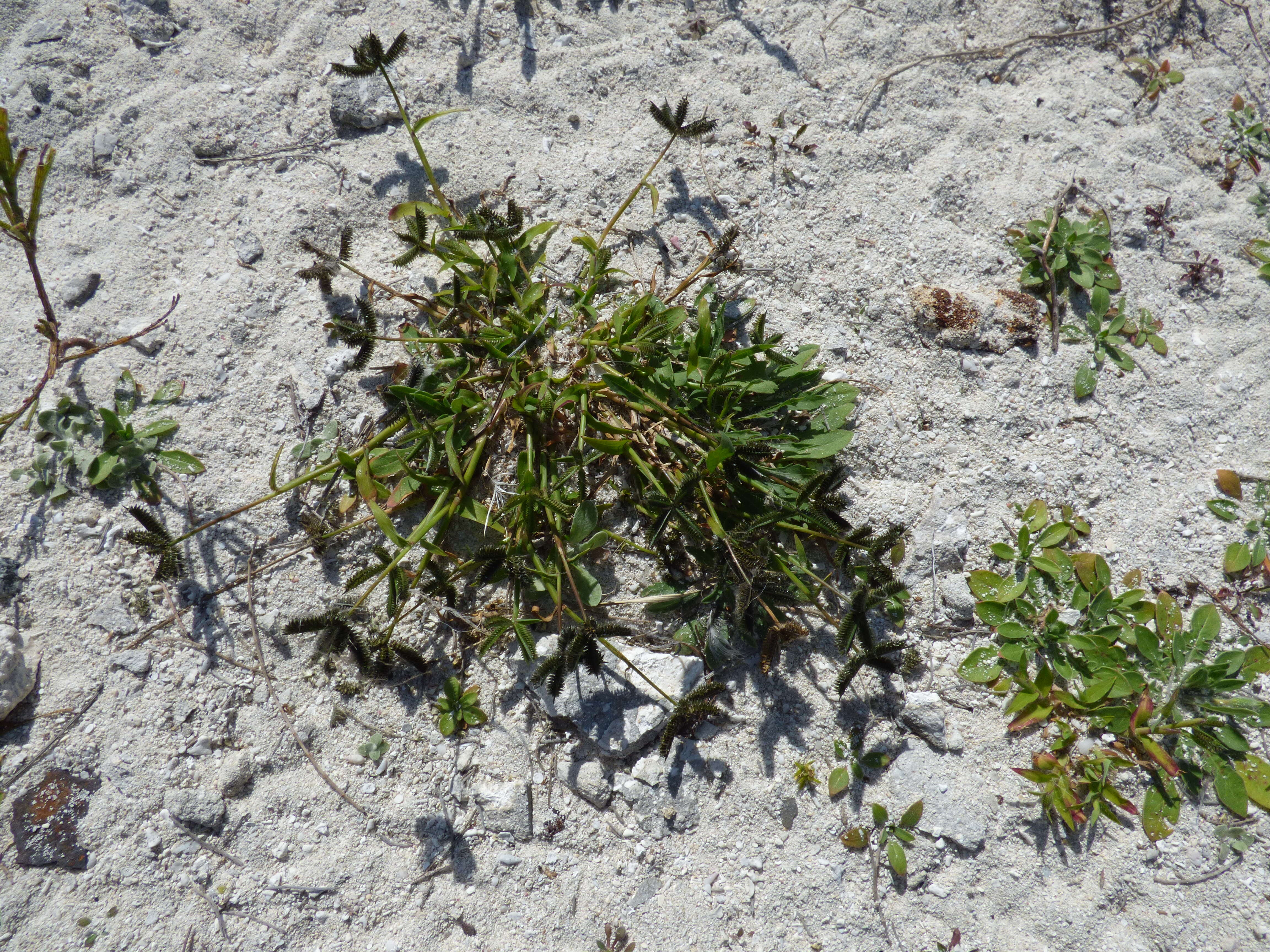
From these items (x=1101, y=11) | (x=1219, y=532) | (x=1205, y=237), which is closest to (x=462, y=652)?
(x=1219, y=532)

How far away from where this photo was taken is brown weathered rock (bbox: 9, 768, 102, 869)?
6.92 ft

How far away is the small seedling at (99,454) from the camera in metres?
2.40

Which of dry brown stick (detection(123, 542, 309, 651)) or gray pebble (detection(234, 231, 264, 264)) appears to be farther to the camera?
gray pebble (detection(234, 231, 264, 264))

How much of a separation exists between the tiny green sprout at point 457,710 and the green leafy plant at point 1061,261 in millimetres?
2519

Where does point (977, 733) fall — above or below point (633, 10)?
below

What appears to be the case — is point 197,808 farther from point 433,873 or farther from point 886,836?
point 886,836

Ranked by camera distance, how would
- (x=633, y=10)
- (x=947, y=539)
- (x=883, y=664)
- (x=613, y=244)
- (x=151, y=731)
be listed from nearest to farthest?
(x=883, y=664) → (x=151, y=731) → (x=947, y=539) → (x=613, y=244) → (x=633, y=10)

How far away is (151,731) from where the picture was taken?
2232mm

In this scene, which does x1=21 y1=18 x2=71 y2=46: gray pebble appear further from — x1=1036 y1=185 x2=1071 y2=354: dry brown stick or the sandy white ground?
x1=1036 y1=185 x2=1071 y2=354: dry brown stick

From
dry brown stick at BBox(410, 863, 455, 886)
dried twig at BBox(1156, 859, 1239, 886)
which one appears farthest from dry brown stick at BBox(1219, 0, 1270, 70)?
dry brown stick at BBox(410, 863, 455, 886)

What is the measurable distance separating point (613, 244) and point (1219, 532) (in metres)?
2.49

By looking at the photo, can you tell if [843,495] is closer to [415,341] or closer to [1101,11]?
[415,341]

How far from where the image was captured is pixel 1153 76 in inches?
116

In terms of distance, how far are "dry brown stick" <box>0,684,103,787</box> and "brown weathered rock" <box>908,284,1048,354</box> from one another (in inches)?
125
